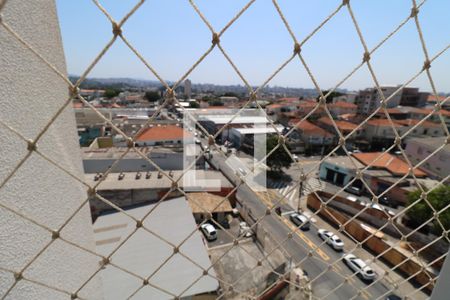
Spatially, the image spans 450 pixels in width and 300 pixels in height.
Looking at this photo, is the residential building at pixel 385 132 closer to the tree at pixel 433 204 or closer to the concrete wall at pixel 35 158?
the tree at pixel 433 204

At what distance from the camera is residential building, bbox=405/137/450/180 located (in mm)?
7109

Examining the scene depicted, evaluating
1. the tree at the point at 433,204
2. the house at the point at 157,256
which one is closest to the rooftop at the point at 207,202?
the house at the point at 157,256

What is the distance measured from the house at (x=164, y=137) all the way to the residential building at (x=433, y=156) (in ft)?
24.0

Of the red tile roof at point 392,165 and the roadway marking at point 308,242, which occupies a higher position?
the red tile roof at point 392,165

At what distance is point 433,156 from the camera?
24.1ft

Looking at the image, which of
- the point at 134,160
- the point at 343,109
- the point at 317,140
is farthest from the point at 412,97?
the point at 134,160

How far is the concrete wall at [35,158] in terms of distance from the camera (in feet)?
1.72

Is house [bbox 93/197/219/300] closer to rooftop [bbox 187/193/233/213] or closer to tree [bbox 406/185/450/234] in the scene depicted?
rooftop [bbox 187/193/233/213]

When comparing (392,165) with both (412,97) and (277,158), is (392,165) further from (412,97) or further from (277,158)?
(412,97)

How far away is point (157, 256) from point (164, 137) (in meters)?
6.32

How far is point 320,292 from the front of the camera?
150 inches

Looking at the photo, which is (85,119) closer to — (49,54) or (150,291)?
(150,291)

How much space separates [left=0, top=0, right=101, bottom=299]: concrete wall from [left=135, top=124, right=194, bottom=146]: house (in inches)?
314

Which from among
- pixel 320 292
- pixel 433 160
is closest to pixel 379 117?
pixel 433 160
